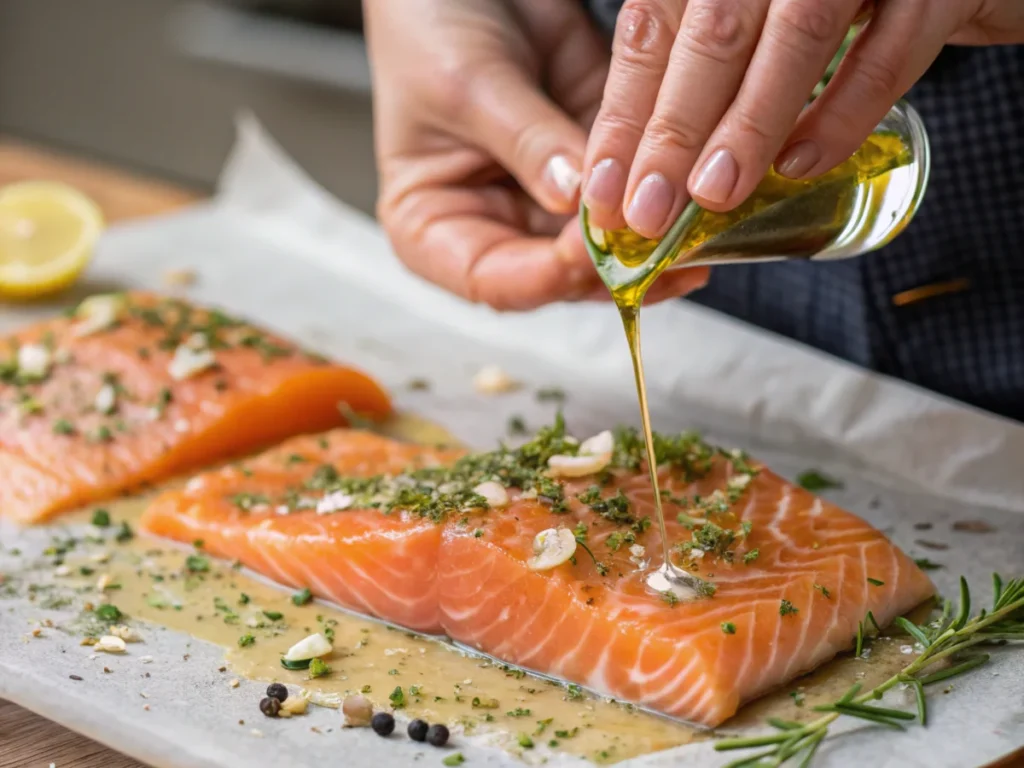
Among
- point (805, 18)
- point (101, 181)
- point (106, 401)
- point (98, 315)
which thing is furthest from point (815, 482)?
point (101, 181)

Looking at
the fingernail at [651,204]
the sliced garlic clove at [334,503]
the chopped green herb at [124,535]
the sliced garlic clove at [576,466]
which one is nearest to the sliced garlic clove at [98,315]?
the chopped green herb at [124,535]

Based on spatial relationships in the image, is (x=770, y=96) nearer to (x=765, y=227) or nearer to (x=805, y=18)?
(x=805, y=18)

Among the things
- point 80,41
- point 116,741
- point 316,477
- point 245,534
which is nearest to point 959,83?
point 316,477

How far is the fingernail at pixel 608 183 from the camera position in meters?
1.87

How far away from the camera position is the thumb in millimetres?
2383

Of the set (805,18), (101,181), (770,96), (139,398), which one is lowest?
(101,181)

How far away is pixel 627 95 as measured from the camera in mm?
1865

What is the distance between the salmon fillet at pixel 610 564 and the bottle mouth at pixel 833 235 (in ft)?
1.37

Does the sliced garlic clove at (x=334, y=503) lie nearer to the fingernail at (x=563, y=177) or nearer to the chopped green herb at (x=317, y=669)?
the chopped green herb at (x=317, y=669)

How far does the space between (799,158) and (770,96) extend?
5.3 inches

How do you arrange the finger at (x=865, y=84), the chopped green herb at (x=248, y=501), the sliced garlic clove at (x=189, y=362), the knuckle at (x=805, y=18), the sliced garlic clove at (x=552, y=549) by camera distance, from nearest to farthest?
the knuckle at (x=805, y=18)
the finger at (x=865, y=84)
the sliced garlic clove at (x=552, y=549)
the chopped green herb at (x=248, y=501)
the sliced garlic clove at (x=189, y=362)

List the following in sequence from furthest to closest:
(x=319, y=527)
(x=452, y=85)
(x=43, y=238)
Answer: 1. (x=43, y=238)
2. (x=452, y=85)
3. (x=319, y=527)

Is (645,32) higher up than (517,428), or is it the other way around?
(645,32)

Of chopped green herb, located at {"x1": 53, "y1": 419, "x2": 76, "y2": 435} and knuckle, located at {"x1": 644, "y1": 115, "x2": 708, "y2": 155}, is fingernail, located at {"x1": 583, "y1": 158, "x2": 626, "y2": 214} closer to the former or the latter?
knuckle, located at {"x1": 644, "y1": 115, "x2": 708, "y2": 155}
